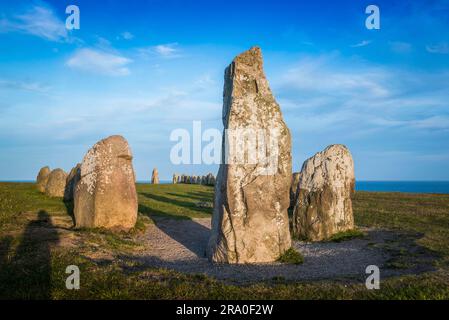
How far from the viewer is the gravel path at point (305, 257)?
31.1 ft

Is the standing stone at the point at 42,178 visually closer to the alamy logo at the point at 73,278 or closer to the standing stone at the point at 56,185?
the standing stone at the point at 56,185

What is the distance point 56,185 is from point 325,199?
63.8 ft

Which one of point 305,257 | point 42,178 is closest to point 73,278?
point 305,257

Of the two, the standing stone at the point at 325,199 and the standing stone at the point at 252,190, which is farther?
the standing stone at the point at 325,199

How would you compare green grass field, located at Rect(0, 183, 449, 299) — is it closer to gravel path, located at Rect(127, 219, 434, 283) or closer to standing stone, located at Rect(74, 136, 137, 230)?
gravel path, located at Rect(127, 219, 434, 283)

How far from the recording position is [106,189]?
50.0 ft

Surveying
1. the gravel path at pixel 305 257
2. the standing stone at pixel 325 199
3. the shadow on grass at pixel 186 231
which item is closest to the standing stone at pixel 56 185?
the shadow on grass at pixel 186 231

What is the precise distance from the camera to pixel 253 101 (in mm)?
11438

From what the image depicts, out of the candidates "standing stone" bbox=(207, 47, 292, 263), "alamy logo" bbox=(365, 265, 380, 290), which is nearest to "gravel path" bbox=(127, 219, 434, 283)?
"alamy logo" bbox=(365, 265, 380, 290)

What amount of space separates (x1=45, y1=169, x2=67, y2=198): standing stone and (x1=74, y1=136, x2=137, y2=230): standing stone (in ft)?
40.7

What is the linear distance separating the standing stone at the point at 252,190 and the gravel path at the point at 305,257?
2.10 feet

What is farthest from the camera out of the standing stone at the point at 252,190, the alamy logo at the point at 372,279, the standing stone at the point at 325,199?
the standing stone at the point at 325,199
